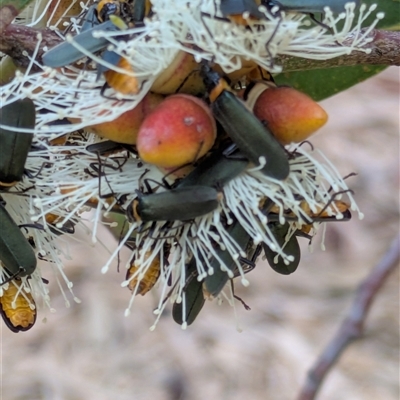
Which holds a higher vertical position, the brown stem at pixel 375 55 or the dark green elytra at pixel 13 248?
the brown stem at pixel 375 55

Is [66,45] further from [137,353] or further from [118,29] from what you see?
[137,353]

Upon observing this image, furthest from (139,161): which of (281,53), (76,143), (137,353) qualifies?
(137,353)

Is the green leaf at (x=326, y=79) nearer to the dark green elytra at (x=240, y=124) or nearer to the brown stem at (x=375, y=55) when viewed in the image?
the brown stem at (x=375, y=55)

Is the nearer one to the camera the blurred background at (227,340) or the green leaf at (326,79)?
the green leaf at (326,79)

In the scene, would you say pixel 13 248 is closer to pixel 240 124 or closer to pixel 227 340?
pixel 240 124

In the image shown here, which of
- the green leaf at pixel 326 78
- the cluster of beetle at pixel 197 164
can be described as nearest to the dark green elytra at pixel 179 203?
the cluster of beetle at pixel 197 164

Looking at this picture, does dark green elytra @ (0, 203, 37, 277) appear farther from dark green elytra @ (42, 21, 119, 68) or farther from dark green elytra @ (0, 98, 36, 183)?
dark green elytra @ (42, 21, 119, 68)

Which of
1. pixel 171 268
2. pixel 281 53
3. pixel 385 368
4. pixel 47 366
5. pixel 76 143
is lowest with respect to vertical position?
pixel 385 368

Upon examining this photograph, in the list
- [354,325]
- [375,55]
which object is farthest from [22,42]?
[354,325]
